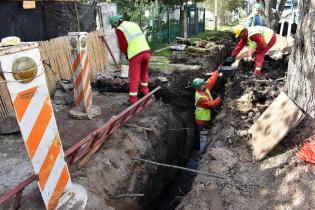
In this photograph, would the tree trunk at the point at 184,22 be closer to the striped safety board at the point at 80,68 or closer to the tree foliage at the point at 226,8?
the striped safety board at the point at 80,68

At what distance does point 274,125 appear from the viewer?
4.29 m

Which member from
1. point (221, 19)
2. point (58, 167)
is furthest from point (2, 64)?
point (221, 19)

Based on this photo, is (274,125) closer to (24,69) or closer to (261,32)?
(24,69)

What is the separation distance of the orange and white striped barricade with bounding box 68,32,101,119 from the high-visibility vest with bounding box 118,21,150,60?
2.51 feet

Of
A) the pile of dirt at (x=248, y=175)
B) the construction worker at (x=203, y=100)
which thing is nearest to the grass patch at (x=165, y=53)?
the construction worker at (x=203, y=100)

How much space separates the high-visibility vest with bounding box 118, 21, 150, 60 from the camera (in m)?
5.58

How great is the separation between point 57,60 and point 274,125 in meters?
5.18

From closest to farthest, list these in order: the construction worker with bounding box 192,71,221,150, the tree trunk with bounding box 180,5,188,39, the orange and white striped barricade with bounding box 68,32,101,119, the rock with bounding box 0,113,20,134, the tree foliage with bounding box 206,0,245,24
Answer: the rock with bounding box 0,113,20,134 → the orange and white striped barricade with bounding box 68,32,101,119 → the construction worker with bounding box 192,71,221,150 → the tree trunk with bounding box 180,5,188,39 → the tree foliage with bounding box 206,0,245,24

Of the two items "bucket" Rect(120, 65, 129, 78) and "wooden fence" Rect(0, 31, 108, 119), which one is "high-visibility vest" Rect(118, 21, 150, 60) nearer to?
"wooden fence" Rect(0, 31, 108, 119)

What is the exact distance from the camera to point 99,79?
7.76 meters

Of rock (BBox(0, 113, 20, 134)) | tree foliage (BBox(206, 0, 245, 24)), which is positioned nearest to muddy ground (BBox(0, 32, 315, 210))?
rock (BBox(0, 113, 20, 134))

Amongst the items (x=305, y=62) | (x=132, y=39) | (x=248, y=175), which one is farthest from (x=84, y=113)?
Result: (x=305, y=62)

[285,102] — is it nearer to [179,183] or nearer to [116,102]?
[179,183]

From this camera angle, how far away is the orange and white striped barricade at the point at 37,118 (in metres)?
2.46
